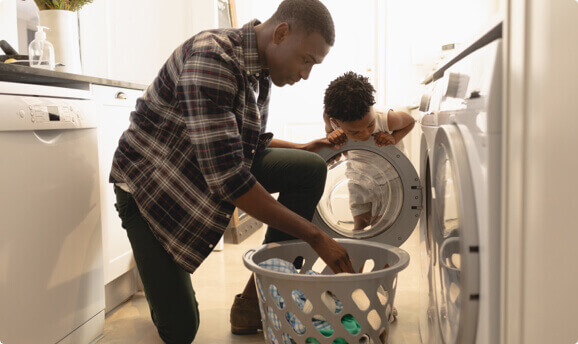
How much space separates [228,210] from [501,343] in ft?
3.07

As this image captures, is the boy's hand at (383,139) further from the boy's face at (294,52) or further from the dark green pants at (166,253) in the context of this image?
the boy's face at (294,52)

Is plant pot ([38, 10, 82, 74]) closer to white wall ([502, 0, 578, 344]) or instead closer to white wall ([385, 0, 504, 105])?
white wall ([502, 0, 578, 344])

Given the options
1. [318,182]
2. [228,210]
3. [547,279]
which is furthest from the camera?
[318,182]

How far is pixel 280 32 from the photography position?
1421 millimetres

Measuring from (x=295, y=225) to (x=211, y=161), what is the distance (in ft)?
0.86

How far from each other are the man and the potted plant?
719 mm

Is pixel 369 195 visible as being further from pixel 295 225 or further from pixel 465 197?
pixel 465 197

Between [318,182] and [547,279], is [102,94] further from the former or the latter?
[547,279]

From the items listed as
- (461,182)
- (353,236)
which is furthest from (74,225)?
(461,182)

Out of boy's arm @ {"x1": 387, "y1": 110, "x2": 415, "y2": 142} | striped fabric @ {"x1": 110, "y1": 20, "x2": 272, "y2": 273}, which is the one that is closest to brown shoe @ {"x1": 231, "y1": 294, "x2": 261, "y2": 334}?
striped fabric @ {"x1": 110, "y1": 20, "x2": 272, "y2": 273}

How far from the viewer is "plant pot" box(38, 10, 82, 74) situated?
2084mm

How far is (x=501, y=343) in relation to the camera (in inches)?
28.9

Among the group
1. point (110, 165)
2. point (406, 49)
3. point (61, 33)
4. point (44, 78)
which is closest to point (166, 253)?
point (110, 165)

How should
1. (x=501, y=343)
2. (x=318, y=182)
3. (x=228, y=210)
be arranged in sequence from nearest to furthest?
1. (x=501, y=343)
2. (x=228, y=210)
3. (x=318, y=182)
